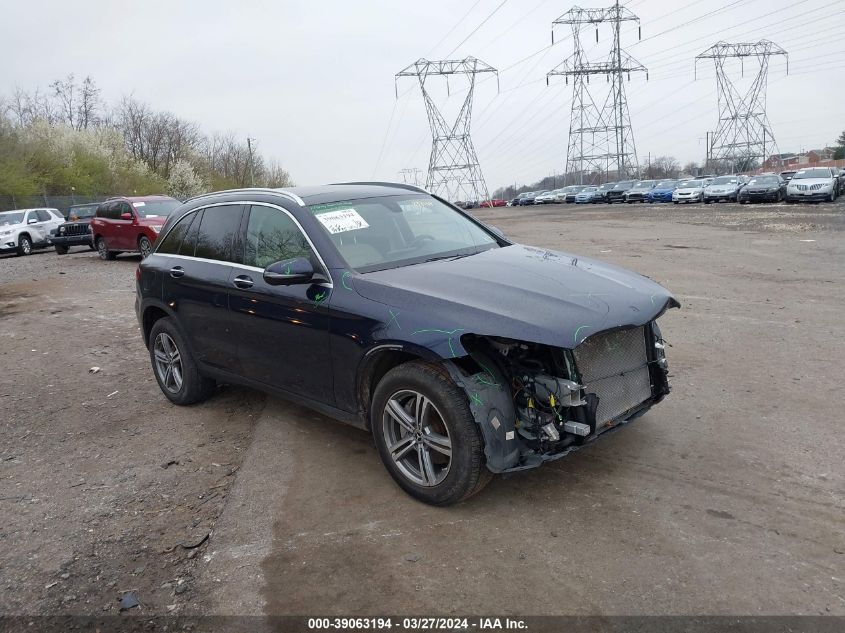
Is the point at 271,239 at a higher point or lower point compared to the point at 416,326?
higher

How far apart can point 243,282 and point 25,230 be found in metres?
25.6

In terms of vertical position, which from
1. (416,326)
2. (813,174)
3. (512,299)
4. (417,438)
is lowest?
(417,438)

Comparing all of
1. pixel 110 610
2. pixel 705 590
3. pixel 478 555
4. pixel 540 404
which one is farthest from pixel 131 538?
pixel 705 590

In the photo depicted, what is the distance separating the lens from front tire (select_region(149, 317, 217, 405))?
5.63 m

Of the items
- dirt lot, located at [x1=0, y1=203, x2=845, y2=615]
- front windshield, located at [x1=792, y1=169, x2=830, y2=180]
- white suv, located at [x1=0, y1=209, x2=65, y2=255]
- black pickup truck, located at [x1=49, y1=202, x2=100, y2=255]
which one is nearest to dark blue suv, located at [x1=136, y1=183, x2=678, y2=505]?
dirt lot, located at [x1=0, y1=203, x2=845, y2=615]

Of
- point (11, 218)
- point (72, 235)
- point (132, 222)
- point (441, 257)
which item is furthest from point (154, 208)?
point (441, 257)

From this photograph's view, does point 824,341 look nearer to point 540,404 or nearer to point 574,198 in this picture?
point 540,404

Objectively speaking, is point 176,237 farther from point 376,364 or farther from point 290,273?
point 376,364

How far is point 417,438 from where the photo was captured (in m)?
3.75

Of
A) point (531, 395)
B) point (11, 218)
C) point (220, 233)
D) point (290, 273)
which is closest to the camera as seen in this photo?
point (531, 395)

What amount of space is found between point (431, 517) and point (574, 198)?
180 feet

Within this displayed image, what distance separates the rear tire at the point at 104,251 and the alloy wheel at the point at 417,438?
715 inches

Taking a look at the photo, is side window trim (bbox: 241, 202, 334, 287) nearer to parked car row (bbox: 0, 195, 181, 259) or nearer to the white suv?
parked car row (bbox: 0, 195, 181, 259)

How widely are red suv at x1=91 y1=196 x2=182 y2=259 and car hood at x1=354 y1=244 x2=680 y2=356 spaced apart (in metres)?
15.2
